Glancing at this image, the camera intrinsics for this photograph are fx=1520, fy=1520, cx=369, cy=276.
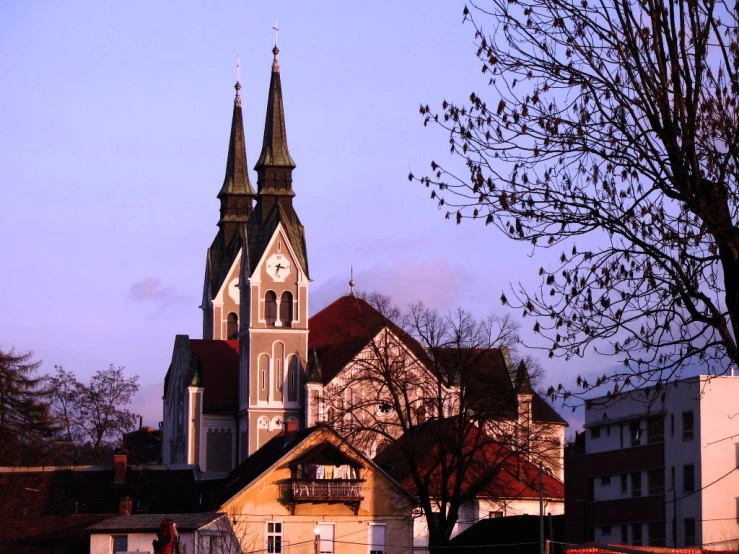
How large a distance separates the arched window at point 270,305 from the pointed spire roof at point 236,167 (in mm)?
21448

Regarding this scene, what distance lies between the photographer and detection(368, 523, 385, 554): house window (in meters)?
64.2

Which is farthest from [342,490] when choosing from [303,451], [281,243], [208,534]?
[281,243]

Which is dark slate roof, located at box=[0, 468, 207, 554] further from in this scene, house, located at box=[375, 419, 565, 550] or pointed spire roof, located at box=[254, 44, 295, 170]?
pointed spire roof, located at box=[254, 44, 295, 170]

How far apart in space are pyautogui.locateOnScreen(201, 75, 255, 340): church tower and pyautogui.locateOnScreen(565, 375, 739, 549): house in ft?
153

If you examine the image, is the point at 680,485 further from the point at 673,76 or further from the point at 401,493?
the point at 673,76

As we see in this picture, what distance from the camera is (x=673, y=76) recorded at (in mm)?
16125

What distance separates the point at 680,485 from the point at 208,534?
1796 cm

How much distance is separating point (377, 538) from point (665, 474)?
12924mm

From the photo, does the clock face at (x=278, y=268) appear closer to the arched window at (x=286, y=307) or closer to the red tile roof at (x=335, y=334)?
the arched window at (x=286, y=307)

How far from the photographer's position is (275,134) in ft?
318

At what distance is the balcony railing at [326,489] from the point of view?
63.1m

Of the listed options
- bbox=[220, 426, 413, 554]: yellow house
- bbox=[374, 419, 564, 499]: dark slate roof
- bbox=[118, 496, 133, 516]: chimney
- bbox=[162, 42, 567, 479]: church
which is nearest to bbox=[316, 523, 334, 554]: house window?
bbox=[220, 426, 413, 554]: yellow house

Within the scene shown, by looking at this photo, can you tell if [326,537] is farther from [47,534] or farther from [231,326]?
[231,326]

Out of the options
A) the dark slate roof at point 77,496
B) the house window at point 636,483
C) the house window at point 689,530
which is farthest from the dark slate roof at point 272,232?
the house window at point 689,530
